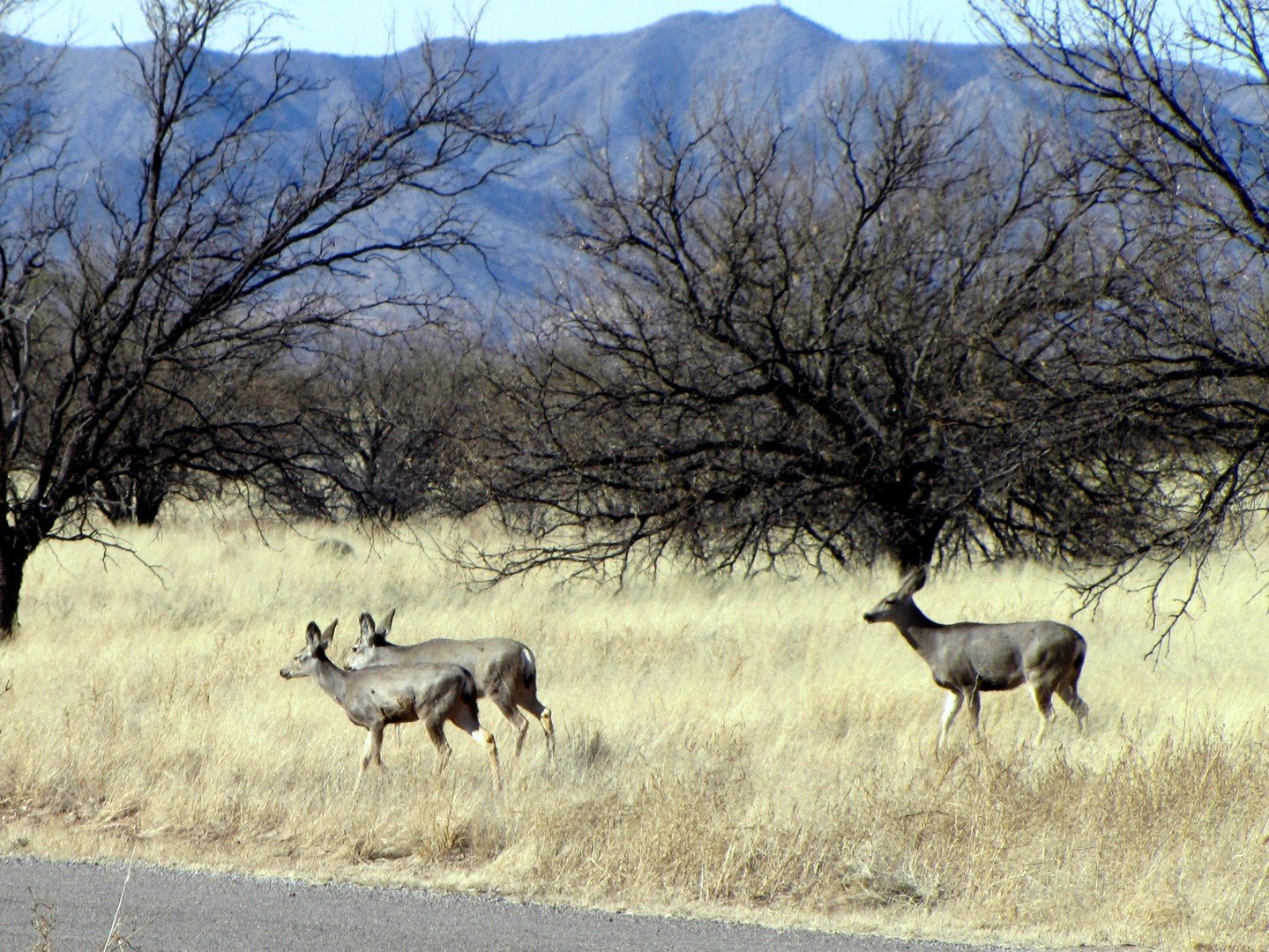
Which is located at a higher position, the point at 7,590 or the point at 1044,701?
the point at 1044,701

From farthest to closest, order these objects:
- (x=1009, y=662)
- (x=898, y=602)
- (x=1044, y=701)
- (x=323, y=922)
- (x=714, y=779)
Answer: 1. (x=898, y=602)
2. (x=1009, y=662)
3. (x=1044, y=701)
4. (x=714, y=779)
5. (x=323, y=922)

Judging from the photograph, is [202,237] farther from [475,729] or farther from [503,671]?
[475,729]

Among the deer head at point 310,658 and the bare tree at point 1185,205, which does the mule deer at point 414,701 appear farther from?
the bare tree at point 1185,205

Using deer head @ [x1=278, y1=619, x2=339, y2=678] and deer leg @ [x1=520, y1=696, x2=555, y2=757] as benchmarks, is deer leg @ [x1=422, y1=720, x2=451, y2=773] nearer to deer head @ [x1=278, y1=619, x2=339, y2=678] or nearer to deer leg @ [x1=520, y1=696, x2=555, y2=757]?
deer leg @ [x1=520, y1=696, x2=555, y2=757]

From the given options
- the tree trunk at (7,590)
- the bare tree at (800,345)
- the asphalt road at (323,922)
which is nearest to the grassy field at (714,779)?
the tree trunk at (7,590)

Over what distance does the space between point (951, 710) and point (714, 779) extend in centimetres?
256

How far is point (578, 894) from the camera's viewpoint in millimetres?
6574

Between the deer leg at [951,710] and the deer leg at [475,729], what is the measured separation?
122 inches

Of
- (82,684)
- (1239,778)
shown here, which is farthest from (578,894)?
(82,684)

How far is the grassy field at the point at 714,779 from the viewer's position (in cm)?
659

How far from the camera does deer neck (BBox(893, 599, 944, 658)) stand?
1048 centimetres

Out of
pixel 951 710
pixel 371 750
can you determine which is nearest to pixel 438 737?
pixel 371 750

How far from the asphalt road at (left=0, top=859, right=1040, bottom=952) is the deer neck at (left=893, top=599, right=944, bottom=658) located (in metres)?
4.78

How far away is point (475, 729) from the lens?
28.1ft
